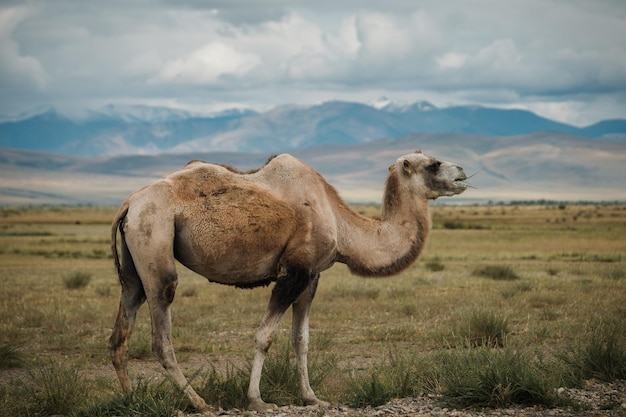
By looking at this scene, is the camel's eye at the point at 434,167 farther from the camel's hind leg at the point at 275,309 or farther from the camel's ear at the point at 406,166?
the camel's hind leg at the point at 275,309

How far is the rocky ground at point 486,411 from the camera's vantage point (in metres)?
9.02

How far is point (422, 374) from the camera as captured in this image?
10742 mm

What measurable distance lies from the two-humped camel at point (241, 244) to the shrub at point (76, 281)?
1513cm

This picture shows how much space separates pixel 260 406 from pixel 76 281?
16.2m

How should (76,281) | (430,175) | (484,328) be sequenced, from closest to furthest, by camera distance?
(430,175) < (484,328) < (76,281)

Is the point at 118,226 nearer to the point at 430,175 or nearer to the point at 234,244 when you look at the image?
the point at 234,244

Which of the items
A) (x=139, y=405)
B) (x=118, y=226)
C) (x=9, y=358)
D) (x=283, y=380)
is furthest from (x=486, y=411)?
(x=9, y=358)

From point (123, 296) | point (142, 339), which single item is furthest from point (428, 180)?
point (142, 339)

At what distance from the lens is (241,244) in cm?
993

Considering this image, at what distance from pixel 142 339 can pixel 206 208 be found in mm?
5802

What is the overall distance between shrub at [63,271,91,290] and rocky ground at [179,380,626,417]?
1605 centimetres

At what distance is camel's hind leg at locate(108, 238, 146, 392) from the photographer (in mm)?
9961

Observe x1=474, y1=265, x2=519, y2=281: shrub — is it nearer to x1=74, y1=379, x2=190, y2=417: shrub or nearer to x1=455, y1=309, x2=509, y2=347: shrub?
x1=455, y1=309, x2=509, y2=347: shrub

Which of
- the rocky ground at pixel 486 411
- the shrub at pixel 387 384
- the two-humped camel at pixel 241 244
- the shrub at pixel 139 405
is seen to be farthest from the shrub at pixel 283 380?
the shrub at pixel 139 405
